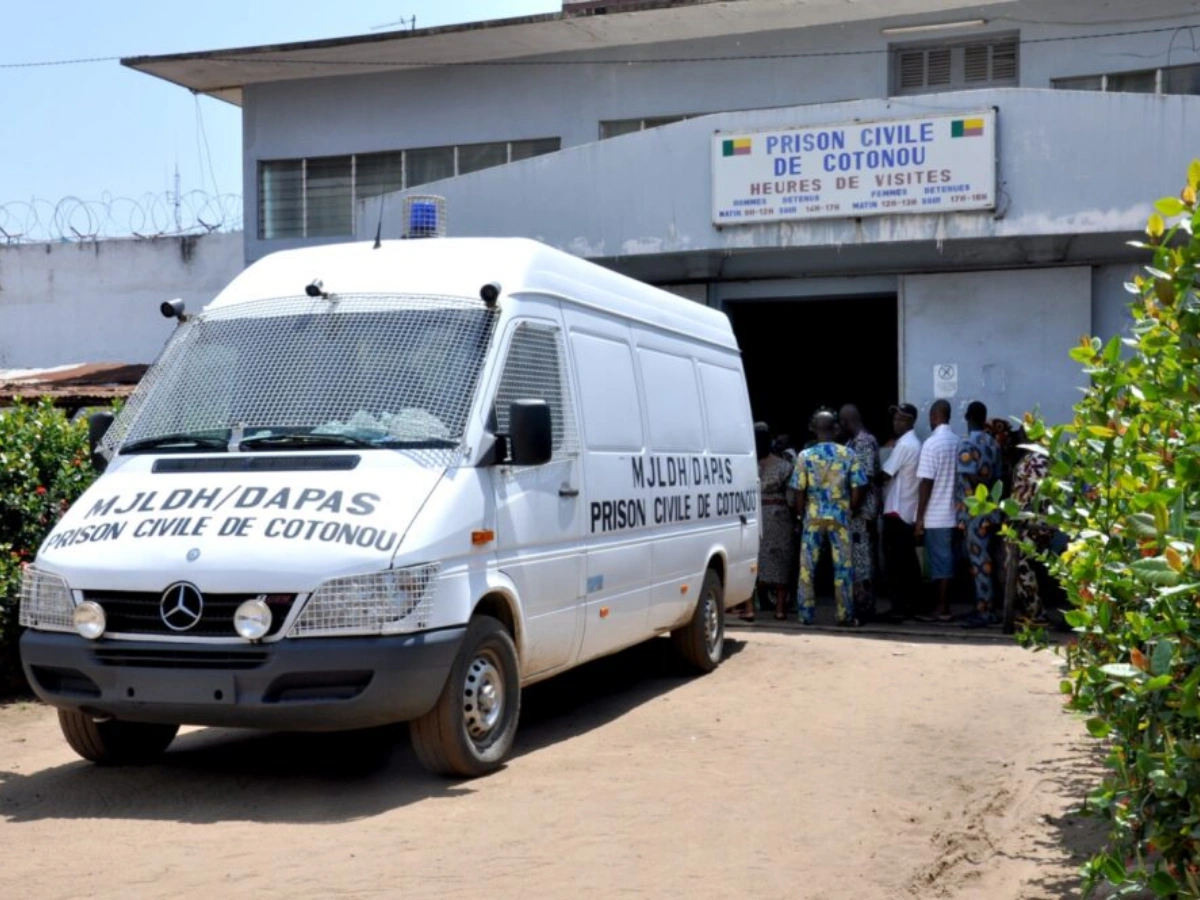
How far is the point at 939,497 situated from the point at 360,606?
287 inches

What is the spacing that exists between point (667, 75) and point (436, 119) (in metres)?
3.06

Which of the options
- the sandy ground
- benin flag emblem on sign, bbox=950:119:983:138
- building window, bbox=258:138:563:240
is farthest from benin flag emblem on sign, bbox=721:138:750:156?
the sandy ground

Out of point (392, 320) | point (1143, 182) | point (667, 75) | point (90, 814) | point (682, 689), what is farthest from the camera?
point (667, 75)

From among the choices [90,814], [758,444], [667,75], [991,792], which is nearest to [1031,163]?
[758,444]

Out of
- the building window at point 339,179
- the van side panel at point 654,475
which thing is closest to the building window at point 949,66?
the building window at point 339,179

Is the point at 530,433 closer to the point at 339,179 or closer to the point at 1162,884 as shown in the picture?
the point at 1162,884

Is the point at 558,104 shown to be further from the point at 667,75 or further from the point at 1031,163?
the point at 1031,163

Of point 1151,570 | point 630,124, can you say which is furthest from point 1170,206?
point 630,124

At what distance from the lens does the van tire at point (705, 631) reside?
9.88 metres

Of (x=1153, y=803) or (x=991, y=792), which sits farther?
(x=991, y=792)

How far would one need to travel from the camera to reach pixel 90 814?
6.32 meters

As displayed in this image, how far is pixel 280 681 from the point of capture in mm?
6238

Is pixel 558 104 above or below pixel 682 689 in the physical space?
above

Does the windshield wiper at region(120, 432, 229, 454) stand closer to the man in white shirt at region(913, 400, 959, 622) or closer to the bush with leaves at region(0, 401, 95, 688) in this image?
the bush with leaves at region(0, 401, 95, 688)
